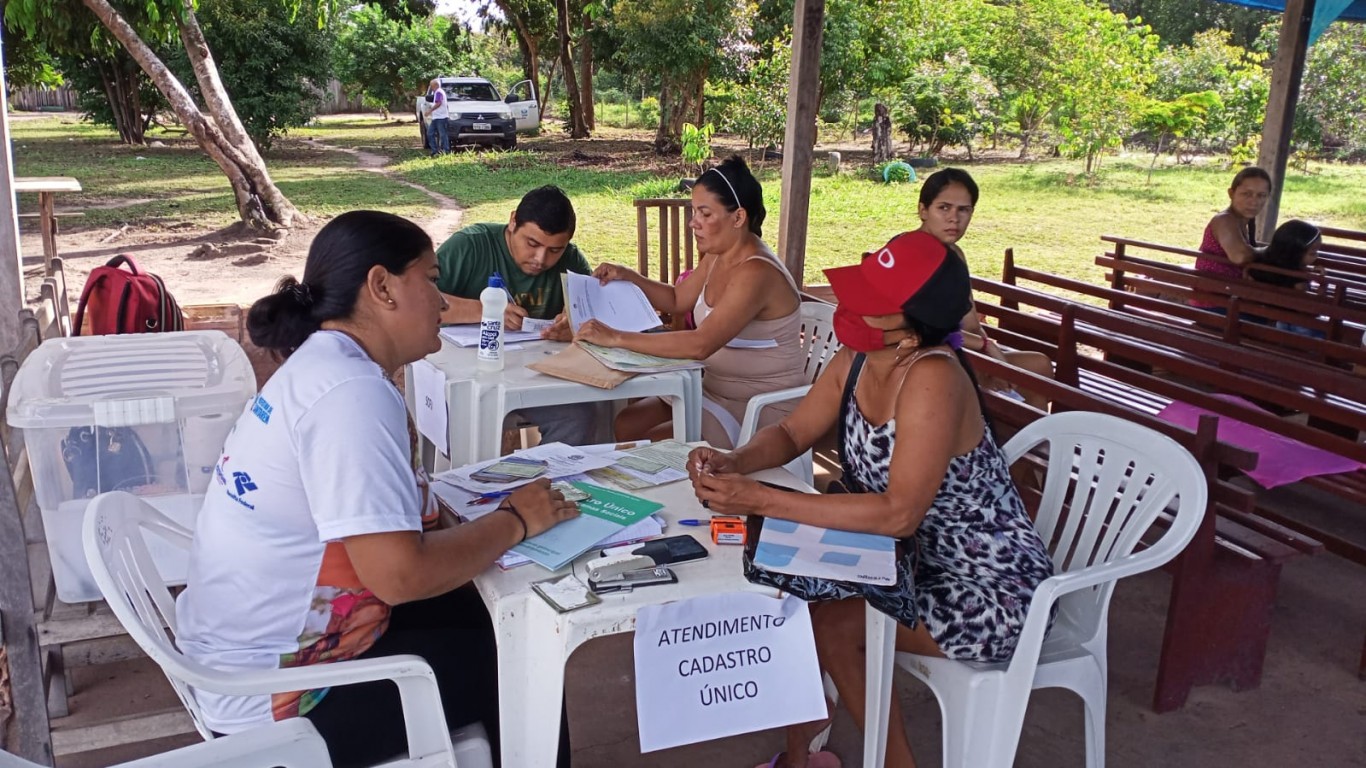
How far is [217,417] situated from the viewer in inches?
100

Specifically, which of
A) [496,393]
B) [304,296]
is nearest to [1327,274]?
[496,393]

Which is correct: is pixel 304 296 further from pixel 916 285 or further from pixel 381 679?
pixel 916 285

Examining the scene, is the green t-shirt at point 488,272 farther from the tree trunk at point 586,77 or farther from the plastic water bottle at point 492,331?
the tree trunk at point 586,77

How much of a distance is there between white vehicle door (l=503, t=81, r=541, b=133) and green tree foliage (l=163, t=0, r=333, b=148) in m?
4.29

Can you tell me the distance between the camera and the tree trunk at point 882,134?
16391 millimetres

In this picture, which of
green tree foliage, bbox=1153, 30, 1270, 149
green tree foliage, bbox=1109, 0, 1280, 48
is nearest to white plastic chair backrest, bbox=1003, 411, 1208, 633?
green tree foliage, bbox=1153, 30, 1270, 149

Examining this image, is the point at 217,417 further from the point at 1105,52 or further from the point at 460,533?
the point at 1105,52

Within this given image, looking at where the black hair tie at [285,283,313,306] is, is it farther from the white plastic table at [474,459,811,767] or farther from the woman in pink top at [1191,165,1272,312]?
the woman in pink top at [1191,165,1272,312]

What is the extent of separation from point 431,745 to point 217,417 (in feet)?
3.90

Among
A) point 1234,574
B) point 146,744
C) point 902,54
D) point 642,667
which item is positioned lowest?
point 146,744

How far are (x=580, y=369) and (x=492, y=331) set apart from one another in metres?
0.31

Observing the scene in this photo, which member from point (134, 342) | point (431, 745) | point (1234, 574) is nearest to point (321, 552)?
point (431, 745)

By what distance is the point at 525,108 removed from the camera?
21062 mm

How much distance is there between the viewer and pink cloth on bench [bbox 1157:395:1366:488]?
3307 millimetres
